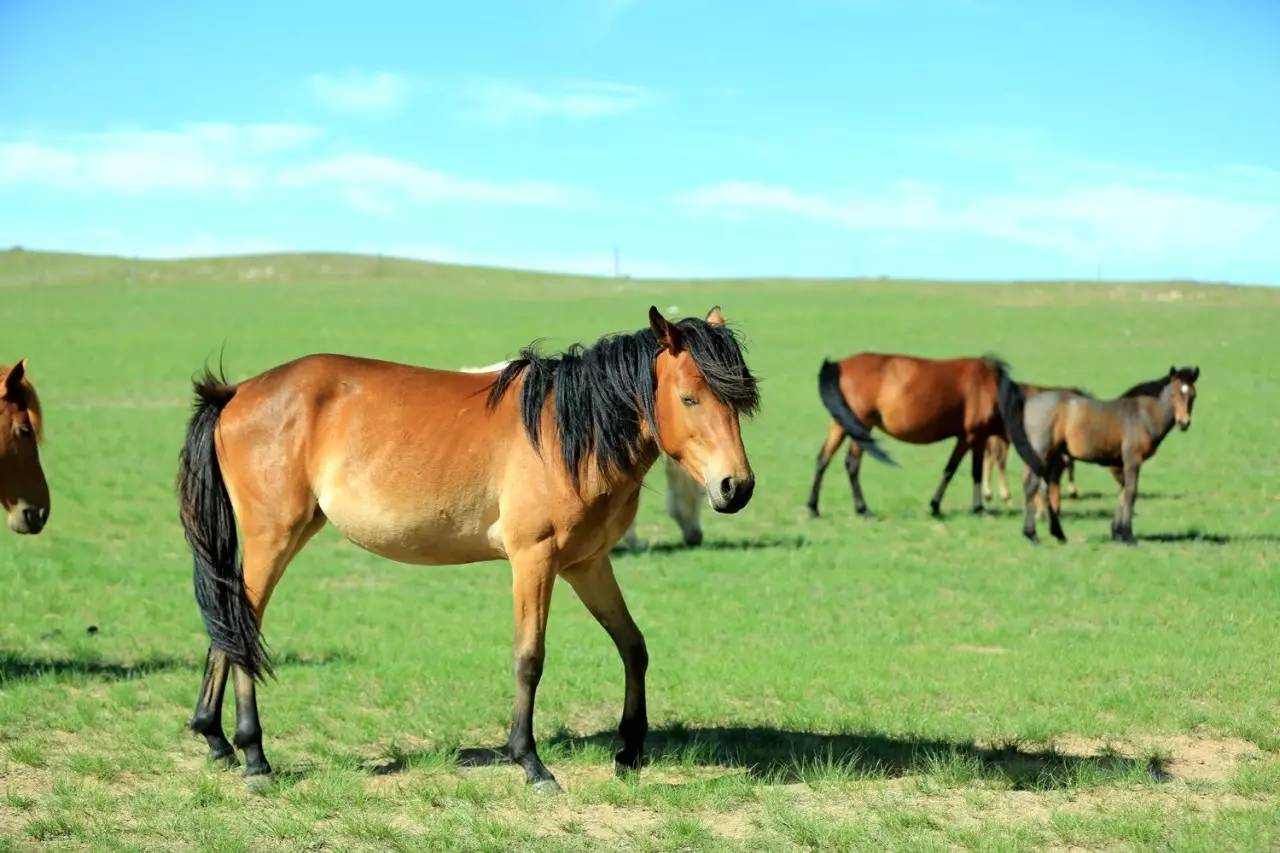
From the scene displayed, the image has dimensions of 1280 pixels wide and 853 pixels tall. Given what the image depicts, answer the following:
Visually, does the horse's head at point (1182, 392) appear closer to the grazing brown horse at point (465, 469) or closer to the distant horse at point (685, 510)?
the distant horse at point (685, 510)

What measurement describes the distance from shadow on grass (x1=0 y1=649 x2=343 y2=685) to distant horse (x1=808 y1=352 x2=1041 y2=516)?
992cm

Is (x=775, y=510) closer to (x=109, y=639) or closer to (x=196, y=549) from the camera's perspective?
(x=109, y=639)

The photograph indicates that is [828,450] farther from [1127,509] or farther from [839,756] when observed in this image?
[839,756]

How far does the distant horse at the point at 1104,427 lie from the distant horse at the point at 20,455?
1085 centimetres

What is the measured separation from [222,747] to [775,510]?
1250cm

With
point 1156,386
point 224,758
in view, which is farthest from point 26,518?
point 1156,386

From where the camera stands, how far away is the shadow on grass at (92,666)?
8.64 meters

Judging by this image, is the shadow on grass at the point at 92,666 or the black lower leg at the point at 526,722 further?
the shadow on grass at the point at 92,666

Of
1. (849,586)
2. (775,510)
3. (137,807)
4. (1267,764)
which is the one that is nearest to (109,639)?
(137,807)

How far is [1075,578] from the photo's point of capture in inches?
502

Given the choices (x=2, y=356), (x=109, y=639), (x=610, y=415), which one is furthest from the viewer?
(x=2, y=356)

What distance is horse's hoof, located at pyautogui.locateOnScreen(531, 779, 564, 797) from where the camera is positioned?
6121 mm

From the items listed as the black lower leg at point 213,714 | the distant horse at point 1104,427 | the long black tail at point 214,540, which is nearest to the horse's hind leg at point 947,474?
the distant horse at point 1104,427

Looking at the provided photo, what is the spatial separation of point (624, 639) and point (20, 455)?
3.85 m
